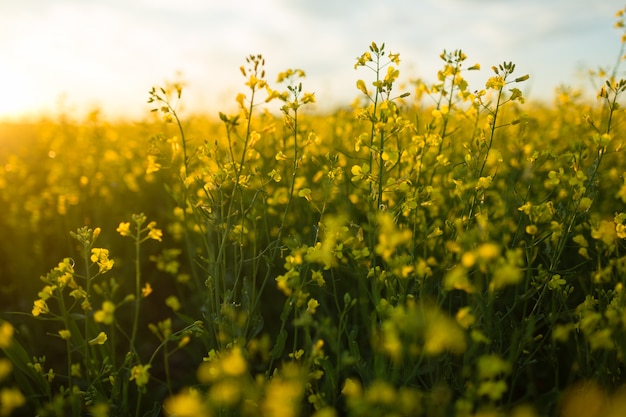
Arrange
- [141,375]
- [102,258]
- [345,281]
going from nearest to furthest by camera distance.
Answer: [141,375], [102,258], [345,281]

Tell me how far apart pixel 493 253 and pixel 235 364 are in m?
0.56

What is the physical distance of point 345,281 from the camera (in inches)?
113

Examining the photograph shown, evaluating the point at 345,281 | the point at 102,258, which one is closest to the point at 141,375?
the point at 102,258

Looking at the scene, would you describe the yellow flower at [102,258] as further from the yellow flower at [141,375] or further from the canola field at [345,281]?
the yellow flower at [141,375]

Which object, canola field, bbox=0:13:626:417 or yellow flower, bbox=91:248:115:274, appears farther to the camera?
yellow flower, bbox=91:248:115:274

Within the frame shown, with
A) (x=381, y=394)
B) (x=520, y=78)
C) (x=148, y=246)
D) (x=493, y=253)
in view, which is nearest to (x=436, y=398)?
(x=381, y=394)

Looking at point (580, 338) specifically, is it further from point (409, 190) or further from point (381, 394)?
point (381, 394)

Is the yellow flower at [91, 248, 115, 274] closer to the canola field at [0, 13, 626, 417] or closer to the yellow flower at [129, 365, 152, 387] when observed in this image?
the canola field at [0, 13, 626, 417]

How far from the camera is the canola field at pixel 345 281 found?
151cm

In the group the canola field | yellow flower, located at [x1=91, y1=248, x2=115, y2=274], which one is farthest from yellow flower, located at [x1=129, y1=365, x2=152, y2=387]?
yellow flower, located at [x1=91, y1=248, x2=115, y2=274]

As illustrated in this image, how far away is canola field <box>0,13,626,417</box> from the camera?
151 centimetres

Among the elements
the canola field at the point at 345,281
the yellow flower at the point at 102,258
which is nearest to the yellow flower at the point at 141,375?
the canola field at the point at 345,281

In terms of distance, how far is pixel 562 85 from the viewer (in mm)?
4152

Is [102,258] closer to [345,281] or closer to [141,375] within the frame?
[141,375]
